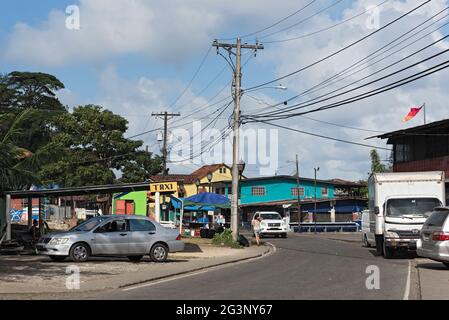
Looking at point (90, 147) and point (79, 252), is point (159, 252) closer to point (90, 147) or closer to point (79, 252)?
point (79, 252)

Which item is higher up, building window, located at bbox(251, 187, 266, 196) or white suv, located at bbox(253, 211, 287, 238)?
building window, located at bbox(251, 187, 266, 196)

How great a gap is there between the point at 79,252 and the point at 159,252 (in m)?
2.74

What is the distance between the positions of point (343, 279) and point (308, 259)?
783 cm

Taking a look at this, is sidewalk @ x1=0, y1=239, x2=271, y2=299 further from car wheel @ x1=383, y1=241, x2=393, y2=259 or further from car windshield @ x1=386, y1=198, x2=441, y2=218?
car windshield @ x1=386, y1=198, x2=441, y2=218

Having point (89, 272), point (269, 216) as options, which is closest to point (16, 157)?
point (89, 272)

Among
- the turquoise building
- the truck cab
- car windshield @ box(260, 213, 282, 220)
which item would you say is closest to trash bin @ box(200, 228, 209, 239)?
car windshield @ box(260, 213, 282, 220)

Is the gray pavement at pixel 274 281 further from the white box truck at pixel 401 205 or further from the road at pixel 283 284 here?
the white box truck at pixel 401 205

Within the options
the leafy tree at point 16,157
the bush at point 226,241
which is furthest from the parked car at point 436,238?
the bush at point 226,241

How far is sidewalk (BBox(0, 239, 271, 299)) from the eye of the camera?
1357cm

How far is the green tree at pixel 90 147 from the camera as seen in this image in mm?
51781

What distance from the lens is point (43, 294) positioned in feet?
40.8
